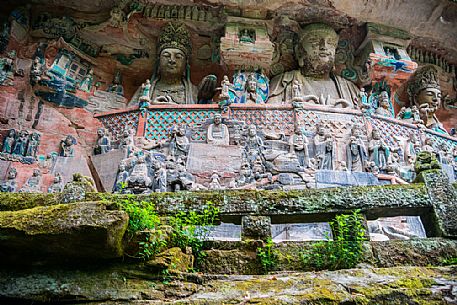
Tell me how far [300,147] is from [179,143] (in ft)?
8.68

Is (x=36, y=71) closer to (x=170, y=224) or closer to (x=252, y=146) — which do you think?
(x=252, y=146)

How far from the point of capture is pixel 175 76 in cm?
1267

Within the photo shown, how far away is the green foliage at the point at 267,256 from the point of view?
3780 millimetres

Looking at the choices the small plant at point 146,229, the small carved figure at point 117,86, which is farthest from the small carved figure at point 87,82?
the small plant at point 146,229

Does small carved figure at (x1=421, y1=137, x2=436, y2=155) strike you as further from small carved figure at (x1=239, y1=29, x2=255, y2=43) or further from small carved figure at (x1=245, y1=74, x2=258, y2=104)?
small carved figure at (x1=239, y1=29, x2=255, y2=43)

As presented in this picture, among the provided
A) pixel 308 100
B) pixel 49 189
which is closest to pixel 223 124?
pixel 308 100

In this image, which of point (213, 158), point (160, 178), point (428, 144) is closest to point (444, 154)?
point (428, 144)

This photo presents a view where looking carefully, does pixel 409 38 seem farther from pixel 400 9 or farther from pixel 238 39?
pixel 238 39

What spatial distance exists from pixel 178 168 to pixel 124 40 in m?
5.60

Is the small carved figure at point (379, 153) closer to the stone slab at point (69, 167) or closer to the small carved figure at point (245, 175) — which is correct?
the small carved figure at point (245, 175)

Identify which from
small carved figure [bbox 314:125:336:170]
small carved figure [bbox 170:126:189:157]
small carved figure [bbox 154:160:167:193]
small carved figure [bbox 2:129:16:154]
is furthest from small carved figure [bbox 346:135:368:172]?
small carved figure [bbox 2:129:16:154]

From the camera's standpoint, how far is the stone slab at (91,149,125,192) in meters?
9.41

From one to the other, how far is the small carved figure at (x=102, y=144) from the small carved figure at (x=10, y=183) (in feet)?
5.84

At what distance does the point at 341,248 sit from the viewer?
12.9 feet
